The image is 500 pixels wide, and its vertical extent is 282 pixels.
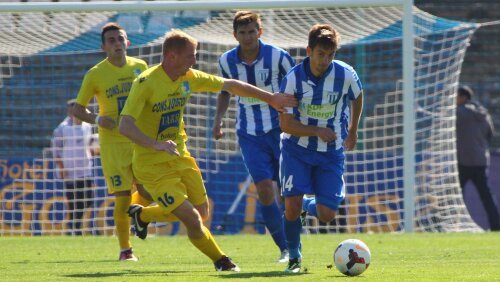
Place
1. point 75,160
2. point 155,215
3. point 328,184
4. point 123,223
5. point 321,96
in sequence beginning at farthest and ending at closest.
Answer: point 75,160
point 123,223
point 155,215
point 328,184
point 321,96

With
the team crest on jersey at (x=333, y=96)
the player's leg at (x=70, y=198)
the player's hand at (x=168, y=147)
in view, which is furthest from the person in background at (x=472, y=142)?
the player's hand at (x=168, y=147)

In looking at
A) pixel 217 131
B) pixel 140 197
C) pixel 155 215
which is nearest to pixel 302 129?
pixel 155 215

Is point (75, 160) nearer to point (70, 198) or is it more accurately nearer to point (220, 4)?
point (70, 198)

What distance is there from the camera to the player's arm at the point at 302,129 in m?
8.53

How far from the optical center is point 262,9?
1465cm

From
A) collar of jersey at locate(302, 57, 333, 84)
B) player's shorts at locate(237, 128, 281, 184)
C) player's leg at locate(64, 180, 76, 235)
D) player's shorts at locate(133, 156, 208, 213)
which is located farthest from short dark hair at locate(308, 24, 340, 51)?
player's leg at locate(64, 180, 76, 235)

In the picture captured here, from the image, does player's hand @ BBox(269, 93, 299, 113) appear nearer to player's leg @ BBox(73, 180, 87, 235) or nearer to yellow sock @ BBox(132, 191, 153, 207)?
yellow sock @ BBox(132, 191, 153, 207)

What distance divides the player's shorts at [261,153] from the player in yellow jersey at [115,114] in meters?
1.08

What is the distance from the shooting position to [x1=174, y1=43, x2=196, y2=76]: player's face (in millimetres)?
8352

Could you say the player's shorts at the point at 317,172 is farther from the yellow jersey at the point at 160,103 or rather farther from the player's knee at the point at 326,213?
the yellow jersey at the point at 160,103

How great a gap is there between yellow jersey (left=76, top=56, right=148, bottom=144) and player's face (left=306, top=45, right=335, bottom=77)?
2.59 meters

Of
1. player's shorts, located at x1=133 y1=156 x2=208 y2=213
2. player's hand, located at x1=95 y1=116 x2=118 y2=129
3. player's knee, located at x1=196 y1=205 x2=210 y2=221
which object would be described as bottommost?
player's knee, located at x1=196 y1=205 x2=210 y2=221

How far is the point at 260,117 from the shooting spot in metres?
10.4

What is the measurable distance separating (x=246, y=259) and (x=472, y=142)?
291 inches
